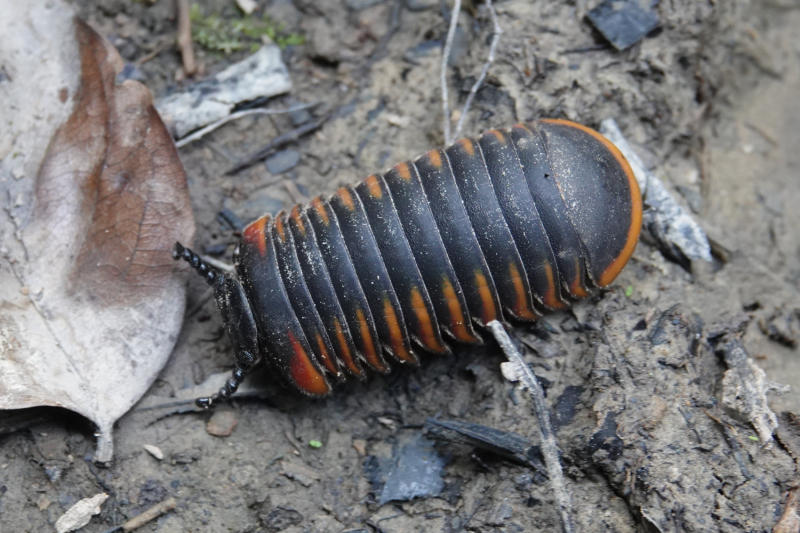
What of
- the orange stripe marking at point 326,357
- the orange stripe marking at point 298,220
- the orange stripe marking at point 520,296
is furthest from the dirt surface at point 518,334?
the orange stripe marking at point 298,220

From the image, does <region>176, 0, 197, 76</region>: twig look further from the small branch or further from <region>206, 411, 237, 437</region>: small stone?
<region>206, 411, 237, 437</region>: small stone

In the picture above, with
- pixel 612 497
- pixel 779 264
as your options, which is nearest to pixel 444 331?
pixel 612 497

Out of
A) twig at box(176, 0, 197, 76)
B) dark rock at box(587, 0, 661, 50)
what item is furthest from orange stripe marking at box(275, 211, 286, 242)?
dark rock at box(587, 0, 661, 50)

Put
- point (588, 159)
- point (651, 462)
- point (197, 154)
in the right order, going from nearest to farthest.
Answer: point (651, 462)
point (588, 159)
point (197, 154)

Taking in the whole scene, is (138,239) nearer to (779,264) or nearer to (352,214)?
(352,214)

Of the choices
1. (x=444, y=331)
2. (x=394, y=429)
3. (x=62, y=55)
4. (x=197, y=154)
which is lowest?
(x=394, y=429)

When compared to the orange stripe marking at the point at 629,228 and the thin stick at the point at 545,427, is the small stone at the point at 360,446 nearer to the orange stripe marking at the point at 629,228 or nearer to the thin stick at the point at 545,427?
the thin stick at the point at 545,427
